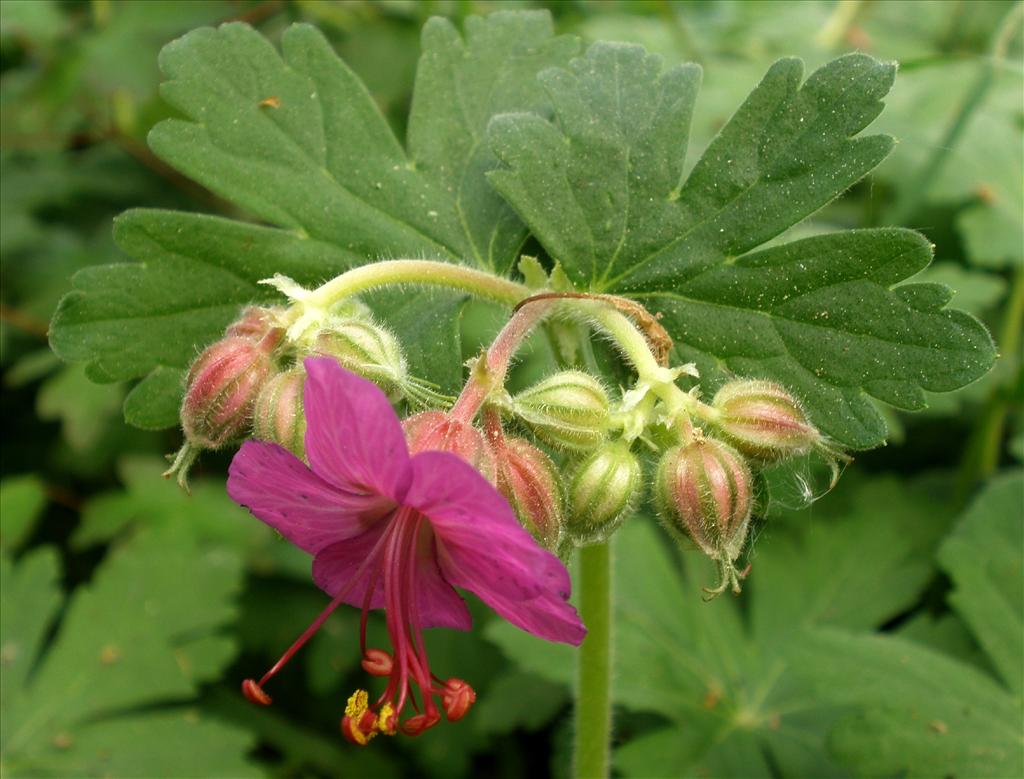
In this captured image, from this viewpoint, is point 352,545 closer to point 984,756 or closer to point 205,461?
point 984,756

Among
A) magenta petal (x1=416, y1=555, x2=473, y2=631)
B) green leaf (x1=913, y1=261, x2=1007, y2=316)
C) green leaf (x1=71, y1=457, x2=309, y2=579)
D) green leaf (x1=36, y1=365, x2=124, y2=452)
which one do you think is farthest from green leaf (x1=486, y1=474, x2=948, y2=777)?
green leaf (x1=36, y1=365, x2=124, y2=452)

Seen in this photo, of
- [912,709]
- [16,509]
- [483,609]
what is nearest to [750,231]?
[912,709]

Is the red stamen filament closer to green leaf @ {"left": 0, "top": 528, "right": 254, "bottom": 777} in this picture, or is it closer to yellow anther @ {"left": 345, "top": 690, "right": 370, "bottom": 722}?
yellow anther @ {"left": 345, "top": 690, "right": 370, "bottom": 722}

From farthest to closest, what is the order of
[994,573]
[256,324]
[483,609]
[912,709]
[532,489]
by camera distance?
[483,609], [994,573], [912,709], [256,324], [532,489]

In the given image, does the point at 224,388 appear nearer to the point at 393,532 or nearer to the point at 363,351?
the point at 363,351

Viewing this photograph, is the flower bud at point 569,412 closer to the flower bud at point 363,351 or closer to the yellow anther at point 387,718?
the flower bud at point 363,351
